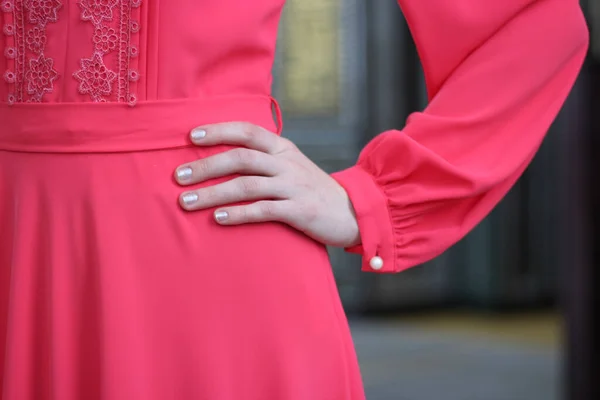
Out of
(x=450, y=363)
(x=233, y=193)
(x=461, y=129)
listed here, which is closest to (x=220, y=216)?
(x=233, y=193)

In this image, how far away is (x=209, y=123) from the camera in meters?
0.77

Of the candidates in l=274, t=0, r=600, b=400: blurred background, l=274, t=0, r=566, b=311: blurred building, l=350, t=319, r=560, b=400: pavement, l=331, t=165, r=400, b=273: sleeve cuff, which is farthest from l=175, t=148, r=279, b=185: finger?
l=274, t=0, r=566, b=311: blurred building

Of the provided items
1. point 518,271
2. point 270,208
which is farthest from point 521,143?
point 518,271

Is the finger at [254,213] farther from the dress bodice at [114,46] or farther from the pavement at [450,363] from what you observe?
the pavement at [450,363]

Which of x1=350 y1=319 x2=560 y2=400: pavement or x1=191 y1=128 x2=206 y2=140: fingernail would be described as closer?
x1=191 y1=128 x2=206 y2=140: fingernail

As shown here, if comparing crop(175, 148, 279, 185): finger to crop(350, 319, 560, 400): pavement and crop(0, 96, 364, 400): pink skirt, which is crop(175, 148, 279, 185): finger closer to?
crop(0, 96, 364, 400): pink skirt

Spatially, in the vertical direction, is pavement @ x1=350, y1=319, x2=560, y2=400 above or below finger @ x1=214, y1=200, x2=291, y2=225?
below

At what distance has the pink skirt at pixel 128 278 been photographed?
721 mm

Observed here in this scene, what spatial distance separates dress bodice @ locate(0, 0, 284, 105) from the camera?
2.47 feet

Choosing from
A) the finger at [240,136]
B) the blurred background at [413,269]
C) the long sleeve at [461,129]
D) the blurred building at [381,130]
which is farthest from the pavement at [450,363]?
the finger at [240,136]

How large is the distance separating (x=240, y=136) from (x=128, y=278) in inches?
6.5

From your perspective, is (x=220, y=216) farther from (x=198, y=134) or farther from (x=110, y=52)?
(x=110, y=52)

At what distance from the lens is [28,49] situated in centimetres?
77

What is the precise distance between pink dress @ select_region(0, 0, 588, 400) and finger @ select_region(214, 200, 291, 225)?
0.03 ft
